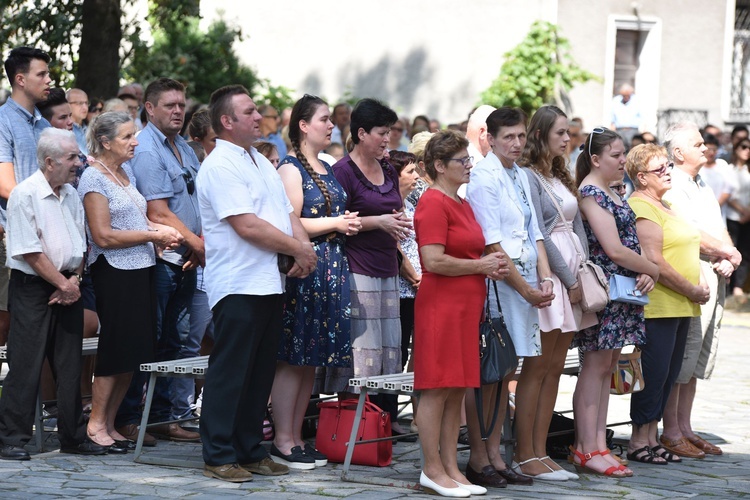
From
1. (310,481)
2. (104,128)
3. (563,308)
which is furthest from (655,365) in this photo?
(104,128)

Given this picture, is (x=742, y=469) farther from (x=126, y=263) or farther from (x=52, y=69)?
(x=52, y=69)

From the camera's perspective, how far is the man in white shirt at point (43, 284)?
699cm

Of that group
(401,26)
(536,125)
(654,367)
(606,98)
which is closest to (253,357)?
(536,125)

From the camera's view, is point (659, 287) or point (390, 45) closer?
point (659, 287)

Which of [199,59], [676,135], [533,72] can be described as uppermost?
[533,72]

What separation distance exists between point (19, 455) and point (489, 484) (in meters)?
2.60

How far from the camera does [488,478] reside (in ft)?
22.6

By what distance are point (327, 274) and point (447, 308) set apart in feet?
3.27

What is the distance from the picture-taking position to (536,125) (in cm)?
736

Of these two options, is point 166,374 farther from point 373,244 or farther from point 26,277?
point 373,244

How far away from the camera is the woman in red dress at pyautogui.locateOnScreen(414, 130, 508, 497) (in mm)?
6449

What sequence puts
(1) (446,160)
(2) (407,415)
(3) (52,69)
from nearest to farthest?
(1) (446,160) → (2) (407,415) → (3) (52,69)

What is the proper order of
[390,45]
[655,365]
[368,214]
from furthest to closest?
[390,45]
[655,365]
[368,214]

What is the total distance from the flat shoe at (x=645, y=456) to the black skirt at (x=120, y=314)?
3.10m
